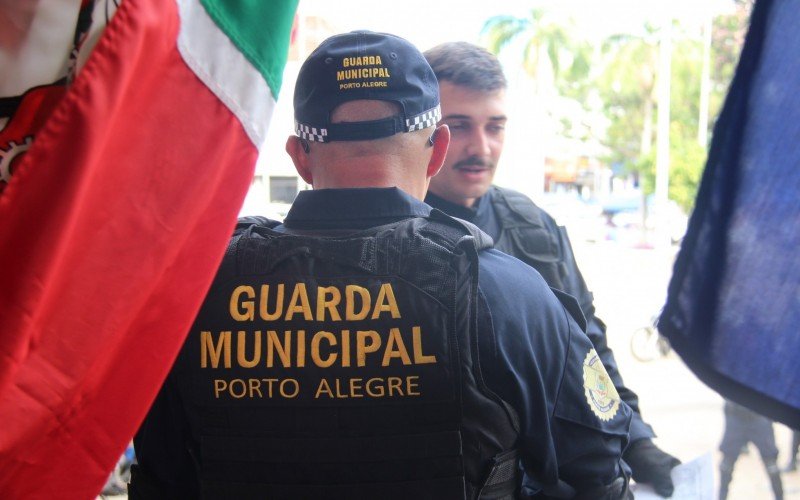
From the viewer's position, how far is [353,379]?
1476 mm

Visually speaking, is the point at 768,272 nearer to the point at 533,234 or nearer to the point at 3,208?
the point at 3,208

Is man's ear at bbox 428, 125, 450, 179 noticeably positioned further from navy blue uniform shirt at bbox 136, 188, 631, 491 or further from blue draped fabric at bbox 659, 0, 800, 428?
blue draped fabric at bbox 659, 0, 800, 428

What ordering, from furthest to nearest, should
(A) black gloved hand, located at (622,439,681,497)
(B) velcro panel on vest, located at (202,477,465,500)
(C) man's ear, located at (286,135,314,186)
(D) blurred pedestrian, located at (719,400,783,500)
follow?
(D) blurred pedestrian, located at (719,400,783,500) < (A) black gloved hand, located at (622,439,681,497) < (C) man's ear, located at (286,135,314,186) < (B) velcro panel on vest, located at (202,477,465,500)

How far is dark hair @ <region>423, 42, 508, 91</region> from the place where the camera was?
2.55 meters

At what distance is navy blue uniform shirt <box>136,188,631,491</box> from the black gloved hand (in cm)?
39

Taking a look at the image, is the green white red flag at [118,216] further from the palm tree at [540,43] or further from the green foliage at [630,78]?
the palm tree at [540,43]

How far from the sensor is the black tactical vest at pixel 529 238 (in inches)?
97.2

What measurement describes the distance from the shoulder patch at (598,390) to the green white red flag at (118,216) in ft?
2.49

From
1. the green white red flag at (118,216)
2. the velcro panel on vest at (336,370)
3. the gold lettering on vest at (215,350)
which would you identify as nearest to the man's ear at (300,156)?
the velcro panel on vest at (336,370)

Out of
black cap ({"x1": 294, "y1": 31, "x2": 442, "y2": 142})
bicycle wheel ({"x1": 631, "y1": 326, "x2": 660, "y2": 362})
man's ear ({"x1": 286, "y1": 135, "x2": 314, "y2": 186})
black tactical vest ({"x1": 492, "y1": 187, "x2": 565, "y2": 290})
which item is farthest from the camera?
bicycle wheel ({"x1": 631, "y1": 326, "x2": 660, "y2": 362})

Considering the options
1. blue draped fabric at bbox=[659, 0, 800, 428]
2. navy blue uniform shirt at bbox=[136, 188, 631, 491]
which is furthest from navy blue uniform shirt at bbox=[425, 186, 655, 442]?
blue draped fabric at bbox=[659, 0, 800, 428]

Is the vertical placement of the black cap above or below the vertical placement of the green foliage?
above

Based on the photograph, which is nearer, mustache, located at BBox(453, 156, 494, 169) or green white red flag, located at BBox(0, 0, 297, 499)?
green white red flag, located at BBox(0, 0, 297, 499)

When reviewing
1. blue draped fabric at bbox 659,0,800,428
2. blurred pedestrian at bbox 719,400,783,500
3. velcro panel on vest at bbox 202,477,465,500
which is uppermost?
blue draped fabric at bbox 659,0,800,428
